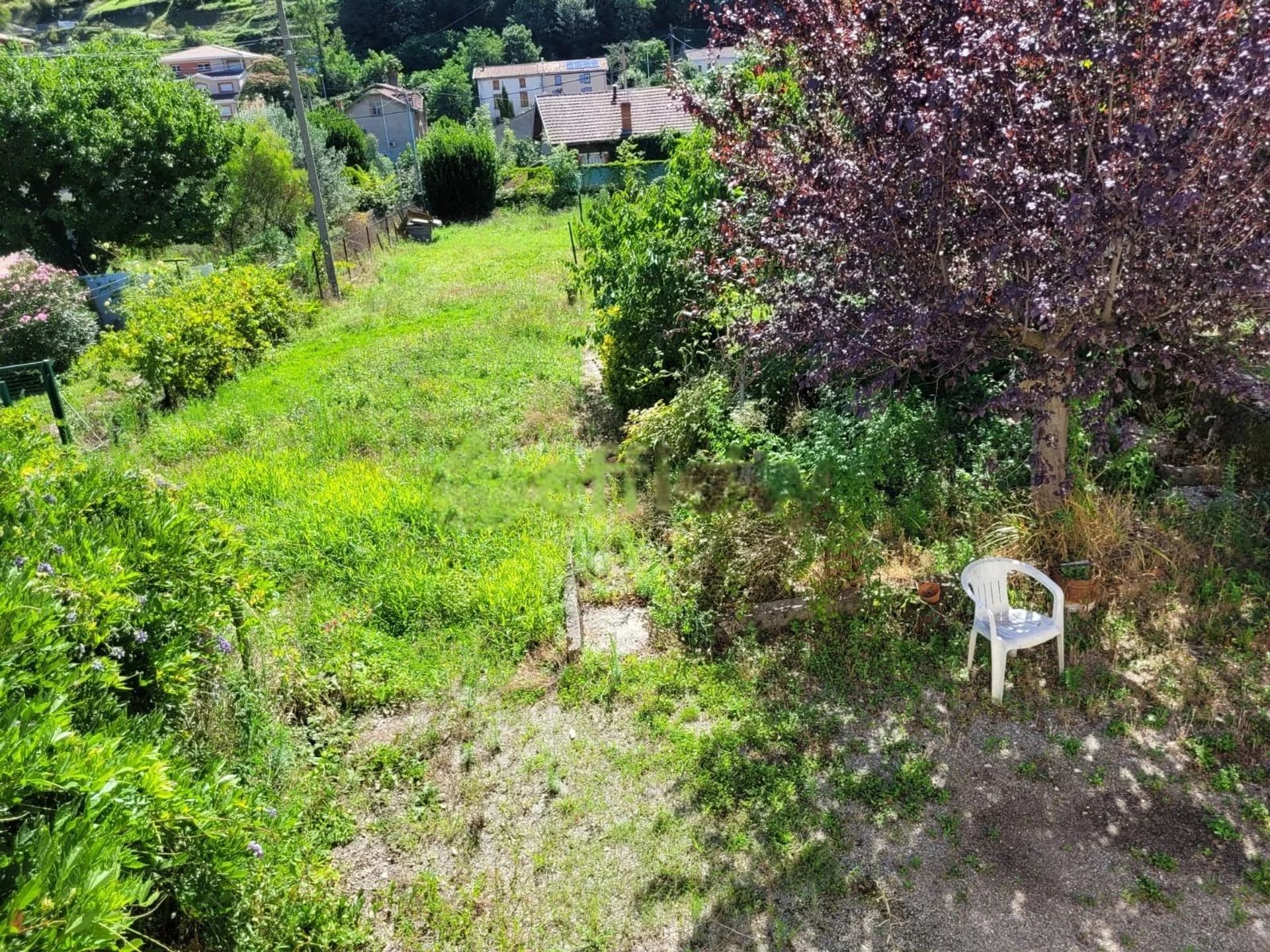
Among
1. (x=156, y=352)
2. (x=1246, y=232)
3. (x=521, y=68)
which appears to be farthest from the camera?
(x=521, y=68)

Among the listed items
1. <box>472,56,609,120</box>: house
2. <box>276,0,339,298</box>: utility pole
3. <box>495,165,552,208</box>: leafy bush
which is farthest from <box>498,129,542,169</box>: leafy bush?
<box>472,56,609,120</box>: house

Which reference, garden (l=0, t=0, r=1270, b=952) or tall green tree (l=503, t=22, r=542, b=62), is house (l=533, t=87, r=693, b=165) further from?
tall green tree (l=503, t=22, r=542, b=62)

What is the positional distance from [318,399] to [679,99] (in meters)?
6.45

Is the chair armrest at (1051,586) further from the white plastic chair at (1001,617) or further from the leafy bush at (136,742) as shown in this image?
the leafy bush at (136,742)

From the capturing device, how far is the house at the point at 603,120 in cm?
3594

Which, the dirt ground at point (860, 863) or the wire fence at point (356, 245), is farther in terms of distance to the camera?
the wire fence at point (356, 245)

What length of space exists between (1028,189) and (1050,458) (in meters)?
1.81

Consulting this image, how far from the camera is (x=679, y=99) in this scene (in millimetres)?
5621

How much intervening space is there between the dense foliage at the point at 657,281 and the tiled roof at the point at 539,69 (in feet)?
221

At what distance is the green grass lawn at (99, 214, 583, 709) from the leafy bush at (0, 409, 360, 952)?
90 cm

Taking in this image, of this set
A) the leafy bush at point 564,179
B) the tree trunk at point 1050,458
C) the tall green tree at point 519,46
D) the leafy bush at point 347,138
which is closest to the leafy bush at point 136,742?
the tree trunk at point 1050,458

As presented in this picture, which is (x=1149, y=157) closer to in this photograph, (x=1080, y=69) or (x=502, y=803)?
(x=1080, y=69)

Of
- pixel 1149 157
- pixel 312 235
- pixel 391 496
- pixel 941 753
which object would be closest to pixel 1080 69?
pixel 1149 157

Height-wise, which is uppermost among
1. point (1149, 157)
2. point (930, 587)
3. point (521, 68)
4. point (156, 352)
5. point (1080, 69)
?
point (521, 68)
